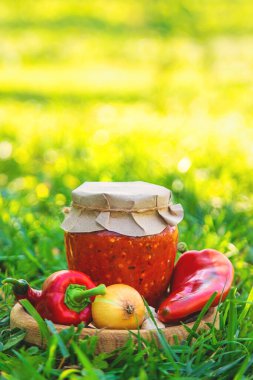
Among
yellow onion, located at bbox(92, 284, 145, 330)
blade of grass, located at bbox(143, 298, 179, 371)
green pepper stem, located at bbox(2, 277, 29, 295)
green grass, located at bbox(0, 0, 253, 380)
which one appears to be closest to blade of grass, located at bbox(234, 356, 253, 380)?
green grass, located at bbox(0, 0, 253, 380)

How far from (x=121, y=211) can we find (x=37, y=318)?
0.44 meters

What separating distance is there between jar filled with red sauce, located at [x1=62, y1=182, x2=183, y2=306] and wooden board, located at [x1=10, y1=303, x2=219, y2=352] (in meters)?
0.24

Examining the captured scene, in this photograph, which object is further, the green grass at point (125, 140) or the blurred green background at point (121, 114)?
the blurred green background at point (121, 114)

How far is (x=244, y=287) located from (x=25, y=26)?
1120 centimetres

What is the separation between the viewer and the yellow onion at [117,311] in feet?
7.59

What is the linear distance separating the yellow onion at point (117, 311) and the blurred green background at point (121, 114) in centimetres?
67

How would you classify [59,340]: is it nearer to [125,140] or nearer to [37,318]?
[37,318]

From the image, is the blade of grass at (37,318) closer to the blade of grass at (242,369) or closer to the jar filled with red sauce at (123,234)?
the jar filled with red sauce at (123,234)

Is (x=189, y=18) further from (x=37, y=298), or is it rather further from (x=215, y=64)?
(x=37, y=298)

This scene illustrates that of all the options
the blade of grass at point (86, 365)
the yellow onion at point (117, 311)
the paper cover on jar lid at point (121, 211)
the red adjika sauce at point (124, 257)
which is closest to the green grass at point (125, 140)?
the blade of grass at point (86, 365)

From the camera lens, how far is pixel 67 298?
2.34 metres

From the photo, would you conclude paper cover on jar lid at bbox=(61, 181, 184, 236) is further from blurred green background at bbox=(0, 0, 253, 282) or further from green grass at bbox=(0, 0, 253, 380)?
blurred green background at bbox=(0, 0, 253, 282)

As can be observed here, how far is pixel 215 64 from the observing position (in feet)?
33.6

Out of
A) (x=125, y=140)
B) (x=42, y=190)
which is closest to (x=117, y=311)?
(x=42, y=190)
